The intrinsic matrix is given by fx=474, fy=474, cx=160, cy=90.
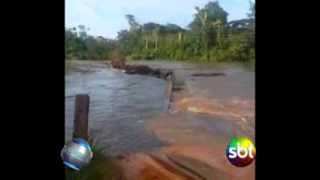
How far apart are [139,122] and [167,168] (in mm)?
169

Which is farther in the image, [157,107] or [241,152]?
[157,107]

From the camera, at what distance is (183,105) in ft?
4.96

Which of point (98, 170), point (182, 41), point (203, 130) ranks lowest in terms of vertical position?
point (98, 170)

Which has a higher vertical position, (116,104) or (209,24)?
(209,24)

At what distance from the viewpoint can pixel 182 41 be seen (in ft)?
5.00

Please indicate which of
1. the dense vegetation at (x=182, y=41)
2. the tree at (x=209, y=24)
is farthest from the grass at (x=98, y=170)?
the tree at (x=209, y=24)

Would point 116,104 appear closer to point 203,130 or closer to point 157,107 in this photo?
point 157,107

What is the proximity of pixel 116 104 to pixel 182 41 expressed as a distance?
0.29 m

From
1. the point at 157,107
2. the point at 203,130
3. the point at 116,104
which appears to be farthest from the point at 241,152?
the point at 116,104

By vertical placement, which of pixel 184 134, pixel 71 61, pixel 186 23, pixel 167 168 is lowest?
pixel 167 168

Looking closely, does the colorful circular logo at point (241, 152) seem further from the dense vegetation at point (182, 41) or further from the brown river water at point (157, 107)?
the dense vegetation at point (182, 41)

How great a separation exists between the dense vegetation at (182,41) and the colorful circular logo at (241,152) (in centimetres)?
26
